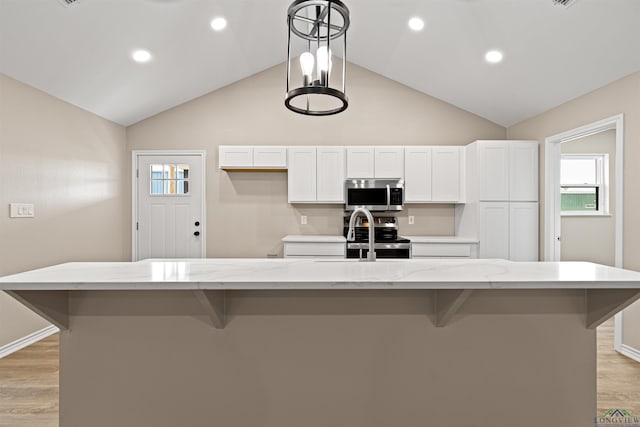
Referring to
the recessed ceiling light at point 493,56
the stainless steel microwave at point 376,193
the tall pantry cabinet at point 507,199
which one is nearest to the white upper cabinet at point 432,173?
the stainless steel microwave at point 376,193

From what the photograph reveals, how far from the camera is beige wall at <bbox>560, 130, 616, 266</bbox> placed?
16.3 feet

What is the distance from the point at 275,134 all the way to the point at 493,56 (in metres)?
2.65

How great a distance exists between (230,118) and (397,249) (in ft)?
9.08

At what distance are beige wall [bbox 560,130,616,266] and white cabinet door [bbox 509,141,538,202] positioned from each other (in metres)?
1.41

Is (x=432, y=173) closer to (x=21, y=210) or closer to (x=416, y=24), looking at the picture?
(x=416, y=24)

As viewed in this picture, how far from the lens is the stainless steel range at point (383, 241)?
4.04m

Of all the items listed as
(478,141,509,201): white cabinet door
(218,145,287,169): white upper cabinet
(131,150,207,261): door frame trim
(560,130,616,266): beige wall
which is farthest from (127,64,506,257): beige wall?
(560,130,616,266): beige wall

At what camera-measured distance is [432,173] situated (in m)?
4.31

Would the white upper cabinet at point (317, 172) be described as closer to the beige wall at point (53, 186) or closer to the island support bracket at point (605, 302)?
the beige wall at point (53, 186)

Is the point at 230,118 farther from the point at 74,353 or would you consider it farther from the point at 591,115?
the point at 591,115

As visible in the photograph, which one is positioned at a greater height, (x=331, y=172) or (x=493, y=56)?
(x=493, y=56)

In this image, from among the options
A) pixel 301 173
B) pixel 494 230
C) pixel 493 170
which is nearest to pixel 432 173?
pixel 493 170

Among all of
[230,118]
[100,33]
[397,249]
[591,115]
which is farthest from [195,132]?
[591,115]

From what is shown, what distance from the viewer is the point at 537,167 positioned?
401 centimetres
